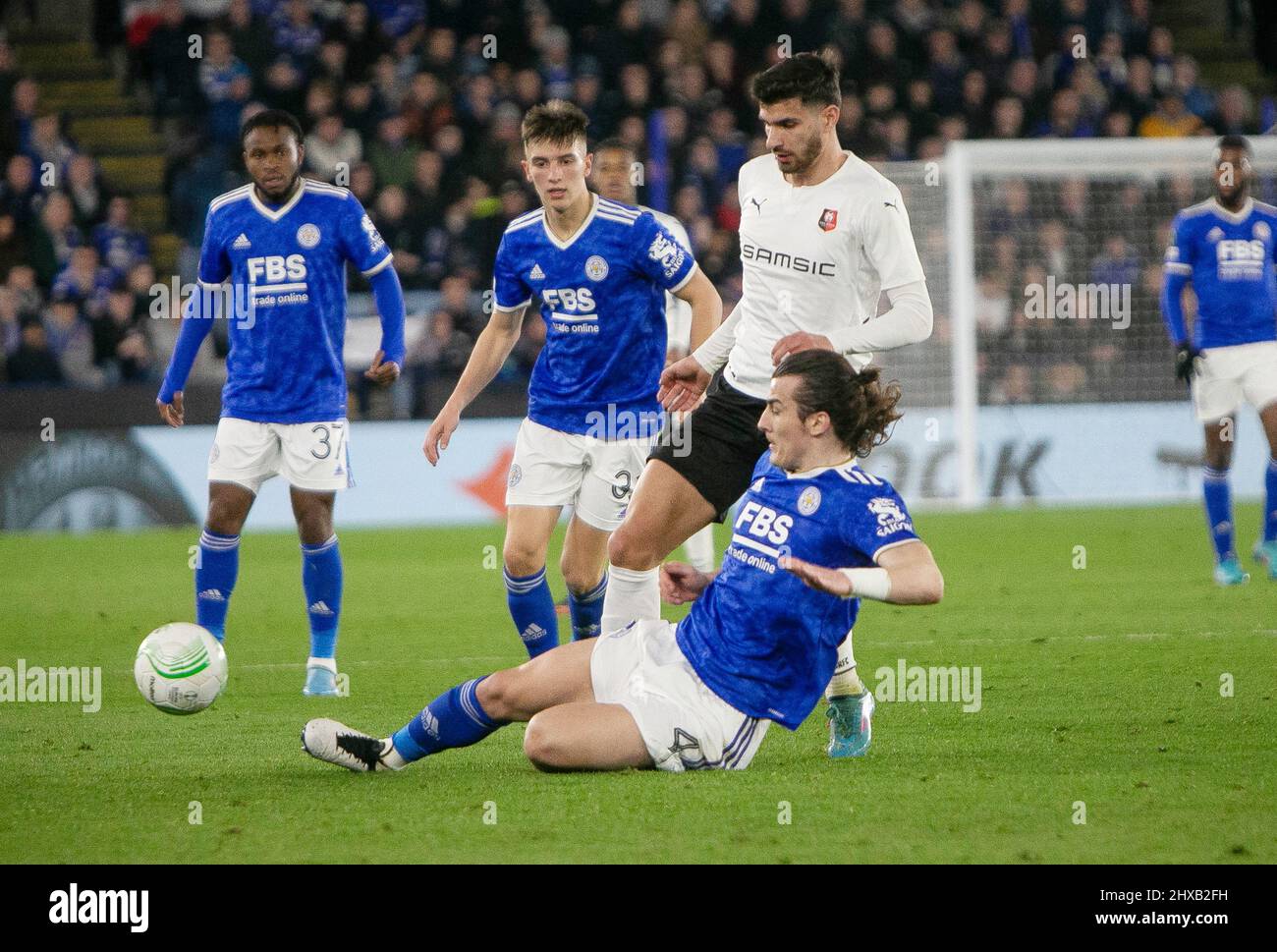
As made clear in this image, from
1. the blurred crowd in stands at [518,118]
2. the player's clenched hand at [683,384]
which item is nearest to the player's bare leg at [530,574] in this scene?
the player's clenched hand at [683,384]

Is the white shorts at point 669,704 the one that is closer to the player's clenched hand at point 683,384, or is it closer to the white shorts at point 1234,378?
the player's clenched hand at point 683,384

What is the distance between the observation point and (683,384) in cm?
594

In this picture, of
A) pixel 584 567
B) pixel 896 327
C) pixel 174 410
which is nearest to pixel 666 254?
pixel 584 567

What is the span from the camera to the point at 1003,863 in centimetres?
411

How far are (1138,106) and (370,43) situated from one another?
26.1ft

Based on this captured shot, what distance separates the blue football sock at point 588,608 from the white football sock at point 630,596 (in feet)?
2.16

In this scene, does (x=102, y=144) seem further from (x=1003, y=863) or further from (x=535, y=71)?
(x=1003, y=863)

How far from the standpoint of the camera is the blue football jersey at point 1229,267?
10617mm

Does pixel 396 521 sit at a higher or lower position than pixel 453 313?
lower

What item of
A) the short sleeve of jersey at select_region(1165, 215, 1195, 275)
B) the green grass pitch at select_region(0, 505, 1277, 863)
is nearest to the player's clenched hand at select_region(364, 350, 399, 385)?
the green grass pitch at select_region(0, 505, 1277, 863)

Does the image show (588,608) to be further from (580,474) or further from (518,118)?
(518,118)

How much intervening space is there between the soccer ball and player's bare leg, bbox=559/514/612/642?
5.26ft

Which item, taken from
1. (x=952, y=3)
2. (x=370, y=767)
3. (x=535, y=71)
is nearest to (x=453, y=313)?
(x=535, y=71)

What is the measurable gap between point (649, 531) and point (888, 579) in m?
1.63
